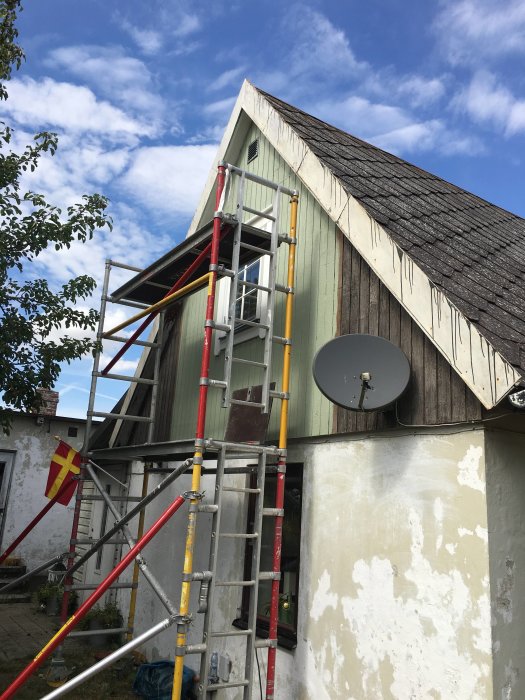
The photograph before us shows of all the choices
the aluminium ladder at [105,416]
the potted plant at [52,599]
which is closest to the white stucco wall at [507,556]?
the aluminium ladder at [105,416]

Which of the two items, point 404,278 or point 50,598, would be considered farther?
point 50,598

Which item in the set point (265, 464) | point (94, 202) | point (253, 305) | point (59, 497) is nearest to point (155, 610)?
point (59, 497)

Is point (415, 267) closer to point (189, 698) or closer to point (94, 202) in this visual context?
point (94, 202)

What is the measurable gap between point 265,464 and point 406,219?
8.92 ft

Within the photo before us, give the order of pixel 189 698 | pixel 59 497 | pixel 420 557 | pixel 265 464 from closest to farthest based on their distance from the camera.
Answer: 1. pixel 420 557
2. pixel 265 464
3. pixel 189 698
4. pixel 59 497

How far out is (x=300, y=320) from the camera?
630 centimetres

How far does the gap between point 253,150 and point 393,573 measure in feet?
19.9

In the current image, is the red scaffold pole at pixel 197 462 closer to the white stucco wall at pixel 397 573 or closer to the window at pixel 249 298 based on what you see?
the white stucco wall at pixel 397 573

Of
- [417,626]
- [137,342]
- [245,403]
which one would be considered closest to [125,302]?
[137,342]

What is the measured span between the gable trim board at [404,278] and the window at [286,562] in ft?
7.07

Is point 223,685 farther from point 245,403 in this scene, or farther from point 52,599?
point 52,599

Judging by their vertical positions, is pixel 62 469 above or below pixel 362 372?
below

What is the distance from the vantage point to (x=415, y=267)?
456 cm

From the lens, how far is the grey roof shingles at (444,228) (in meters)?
4.37
